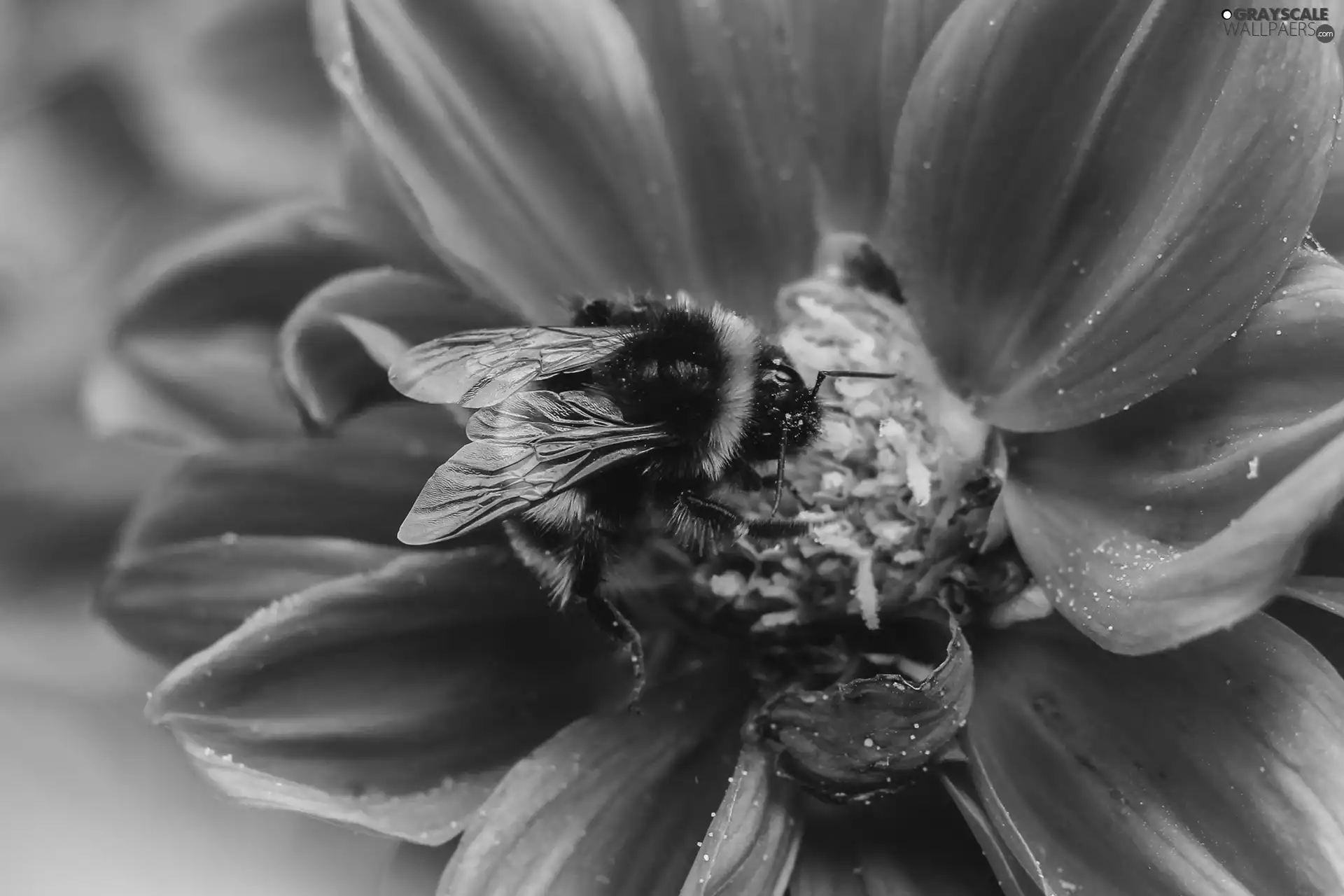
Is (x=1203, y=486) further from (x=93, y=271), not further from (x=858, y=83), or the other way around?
(x=93, y=271)

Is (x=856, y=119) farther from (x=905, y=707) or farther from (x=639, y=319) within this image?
(x=905, y=707)

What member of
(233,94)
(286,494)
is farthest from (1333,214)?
(233,94)

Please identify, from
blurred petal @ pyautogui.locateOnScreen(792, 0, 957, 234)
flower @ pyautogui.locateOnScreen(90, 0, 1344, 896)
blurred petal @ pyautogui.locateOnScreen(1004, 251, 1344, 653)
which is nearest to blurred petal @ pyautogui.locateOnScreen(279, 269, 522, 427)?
flower @ pyautogui.locateOnScreen(90, 0, 1344, 896)

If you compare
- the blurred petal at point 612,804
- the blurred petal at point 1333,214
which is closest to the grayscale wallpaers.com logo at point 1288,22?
the blurred petal at point 1333,214

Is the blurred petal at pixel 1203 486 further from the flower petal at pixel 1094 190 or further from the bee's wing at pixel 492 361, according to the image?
the bee's wing at pixel 492 361

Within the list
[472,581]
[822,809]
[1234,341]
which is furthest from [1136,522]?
[472,581]

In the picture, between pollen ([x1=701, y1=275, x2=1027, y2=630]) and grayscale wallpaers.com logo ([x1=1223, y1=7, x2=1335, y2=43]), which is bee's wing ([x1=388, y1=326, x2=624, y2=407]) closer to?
pollen ([x1=701, y1=275, x2=1027, y2=630])
